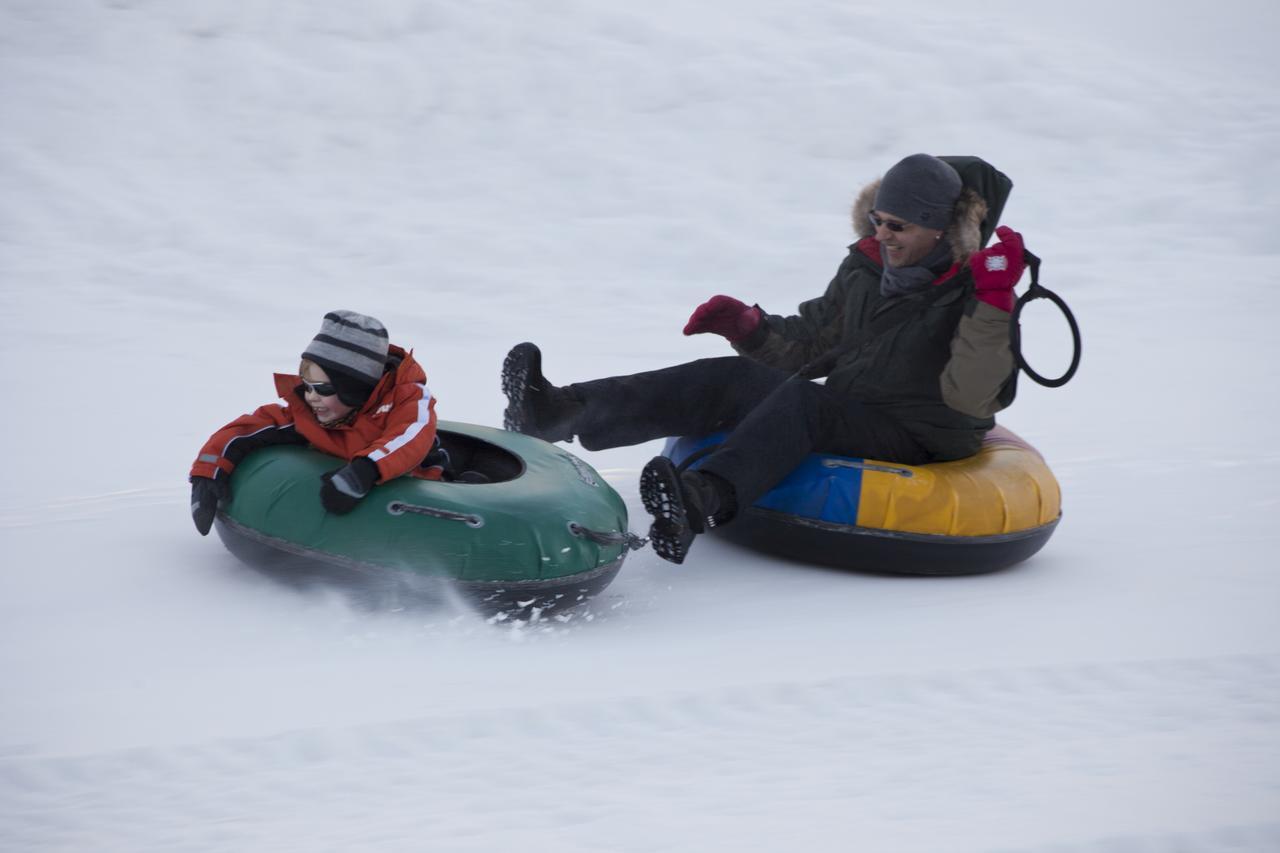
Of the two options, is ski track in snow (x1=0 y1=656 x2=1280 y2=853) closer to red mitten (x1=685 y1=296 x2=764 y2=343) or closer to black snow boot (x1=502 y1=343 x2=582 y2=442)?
black snow boot (x1=502 y1=343 x2=582 y2=442)

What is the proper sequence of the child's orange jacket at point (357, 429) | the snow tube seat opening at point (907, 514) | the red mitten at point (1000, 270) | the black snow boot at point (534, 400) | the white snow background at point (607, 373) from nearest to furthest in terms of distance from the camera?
the white snow background at point (607, 373)
the child's orange jacket at point (357, 429)
the red mitten at point (1000, 270)
the snow tube seat opening at point (907, 514)
the black snow boot at point (534, 400)

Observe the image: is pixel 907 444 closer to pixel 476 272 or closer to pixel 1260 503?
pixel 1260 503

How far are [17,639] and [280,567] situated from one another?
0.62m

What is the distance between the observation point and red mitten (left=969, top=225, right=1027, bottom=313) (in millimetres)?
3590

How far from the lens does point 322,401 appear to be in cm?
351

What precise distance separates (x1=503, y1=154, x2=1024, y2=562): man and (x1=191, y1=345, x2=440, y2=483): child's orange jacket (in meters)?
0.53

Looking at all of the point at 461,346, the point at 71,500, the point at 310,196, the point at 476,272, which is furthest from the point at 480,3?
the point at 71,500

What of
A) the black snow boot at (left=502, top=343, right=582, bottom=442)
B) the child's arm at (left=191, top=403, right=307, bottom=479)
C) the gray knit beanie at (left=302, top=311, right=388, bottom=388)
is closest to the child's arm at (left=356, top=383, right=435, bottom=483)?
the gray knit beanie at (left=302, top=311, right=388, bottom=388)

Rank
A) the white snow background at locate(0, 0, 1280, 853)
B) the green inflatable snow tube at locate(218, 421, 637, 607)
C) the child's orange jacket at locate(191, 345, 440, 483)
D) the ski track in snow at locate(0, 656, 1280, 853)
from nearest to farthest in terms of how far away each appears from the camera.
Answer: the ski track in snow at locate(0, 656, 1280, 853) → the white snow background at locate(0, 0, 1280, 853) → the green inflatable snow tube at locate(218, 421, 637, 607) → the child's orange jacket at locate(191, 345, 440, 483)

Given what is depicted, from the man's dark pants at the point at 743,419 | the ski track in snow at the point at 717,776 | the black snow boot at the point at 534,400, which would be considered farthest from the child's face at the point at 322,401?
the ski track in snow at the point at 717,776

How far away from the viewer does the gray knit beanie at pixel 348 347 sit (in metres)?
3.45

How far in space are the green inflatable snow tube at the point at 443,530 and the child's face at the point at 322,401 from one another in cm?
10

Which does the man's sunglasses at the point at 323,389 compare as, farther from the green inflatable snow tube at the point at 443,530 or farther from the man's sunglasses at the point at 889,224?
the man's sunglasses at the point at 889,224

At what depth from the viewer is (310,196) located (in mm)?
10383
